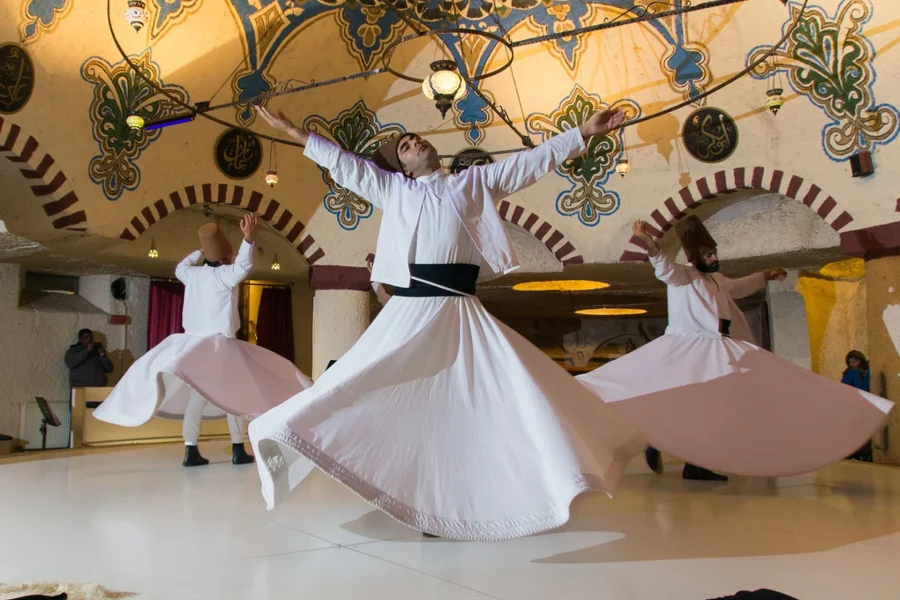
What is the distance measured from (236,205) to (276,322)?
13.4ft

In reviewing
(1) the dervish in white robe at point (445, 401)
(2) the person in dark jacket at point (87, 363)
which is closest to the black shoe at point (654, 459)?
(1) the dervish in white robe at point (445, 401)

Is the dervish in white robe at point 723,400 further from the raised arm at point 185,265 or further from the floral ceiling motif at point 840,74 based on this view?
the floral ceiling motif at point 840,74

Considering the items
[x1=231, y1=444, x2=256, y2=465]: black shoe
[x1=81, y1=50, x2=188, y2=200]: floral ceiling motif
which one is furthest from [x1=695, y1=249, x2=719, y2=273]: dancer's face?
[x1=81, y1=50, x2=188, y2=200]: floral ceiling motif

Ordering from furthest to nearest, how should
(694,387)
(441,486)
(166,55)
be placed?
(166,55) < (694,387) < (441,486)

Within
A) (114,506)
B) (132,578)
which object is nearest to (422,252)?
(132,578)

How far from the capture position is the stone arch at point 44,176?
24.5 feet

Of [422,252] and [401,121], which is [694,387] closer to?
[422,252]

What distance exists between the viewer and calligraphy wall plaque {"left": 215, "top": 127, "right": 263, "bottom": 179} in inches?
360

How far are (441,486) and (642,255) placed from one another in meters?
7.01

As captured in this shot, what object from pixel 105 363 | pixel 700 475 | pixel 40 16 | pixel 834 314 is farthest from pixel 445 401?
pixel 834 314

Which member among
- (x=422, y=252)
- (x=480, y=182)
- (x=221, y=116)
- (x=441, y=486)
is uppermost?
(x=221, y=116)

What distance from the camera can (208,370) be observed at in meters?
5.36

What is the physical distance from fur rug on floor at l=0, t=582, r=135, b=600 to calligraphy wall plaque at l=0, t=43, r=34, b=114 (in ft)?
21.0

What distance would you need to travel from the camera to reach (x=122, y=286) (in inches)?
467
